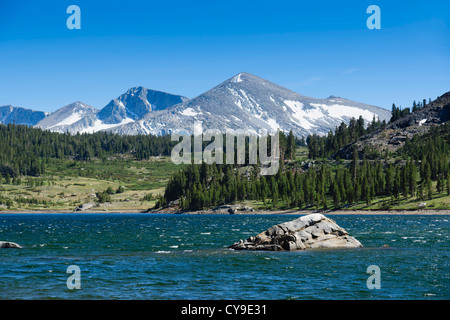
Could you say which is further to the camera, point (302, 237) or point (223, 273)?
point (302, 237)

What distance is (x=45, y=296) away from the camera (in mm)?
35062

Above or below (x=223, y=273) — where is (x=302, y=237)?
above

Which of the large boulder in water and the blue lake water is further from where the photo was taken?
the large boulder in water

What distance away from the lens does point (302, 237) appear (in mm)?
64562

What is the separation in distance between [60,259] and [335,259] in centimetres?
3321

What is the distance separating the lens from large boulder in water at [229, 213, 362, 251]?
63312 millimetres

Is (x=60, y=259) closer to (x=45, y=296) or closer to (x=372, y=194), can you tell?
(x=45, y=296)

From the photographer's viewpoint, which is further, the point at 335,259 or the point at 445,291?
the point at 335,259
